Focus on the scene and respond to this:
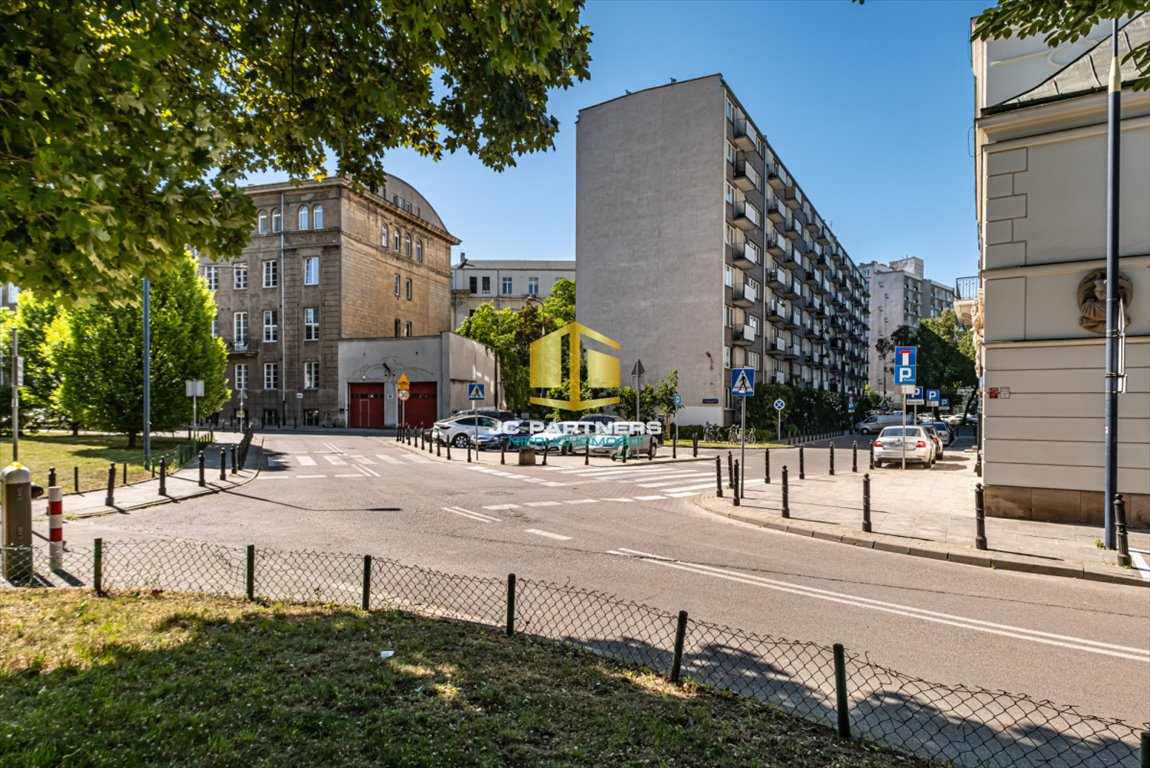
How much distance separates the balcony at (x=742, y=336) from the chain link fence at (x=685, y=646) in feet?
118

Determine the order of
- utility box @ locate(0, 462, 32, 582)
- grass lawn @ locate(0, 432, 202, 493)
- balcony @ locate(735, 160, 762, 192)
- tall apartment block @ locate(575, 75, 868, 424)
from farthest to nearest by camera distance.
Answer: balcony @ locate(735, 160, 762, 192) → tall apartment block @ locate(575, 75, 868, 424) → grass lawn @ locate(0, 432, 202, 493) → utility box @ locate(0, 462, 32, 582)

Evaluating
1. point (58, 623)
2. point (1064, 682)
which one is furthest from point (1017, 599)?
point (58, 623)

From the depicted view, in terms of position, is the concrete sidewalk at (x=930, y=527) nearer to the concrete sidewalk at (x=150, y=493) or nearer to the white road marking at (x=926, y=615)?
A: the white road marking at (x=926, y=615)

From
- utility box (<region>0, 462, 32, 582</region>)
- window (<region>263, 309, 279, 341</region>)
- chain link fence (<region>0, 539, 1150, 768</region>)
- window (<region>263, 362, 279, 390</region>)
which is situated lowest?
chain link fence (<region>0, 539, 1150, 768</region>)

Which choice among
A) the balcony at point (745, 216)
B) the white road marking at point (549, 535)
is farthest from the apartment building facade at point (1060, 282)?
the balcony at point (745, 216)

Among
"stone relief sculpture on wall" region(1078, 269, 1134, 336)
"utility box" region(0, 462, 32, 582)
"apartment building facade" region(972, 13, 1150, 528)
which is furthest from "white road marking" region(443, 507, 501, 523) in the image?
"stone relief sculpture on wall" region(1078, 269, 1134, 336)

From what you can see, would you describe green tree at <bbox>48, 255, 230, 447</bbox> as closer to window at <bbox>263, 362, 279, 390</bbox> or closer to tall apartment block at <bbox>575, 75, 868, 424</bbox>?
window at <bbox>263, 362, 279, 390</bbox>

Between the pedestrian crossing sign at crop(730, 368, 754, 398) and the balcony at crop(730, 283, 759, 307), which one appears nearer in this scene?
the pedestrian crossing sign at crop(730, 368, 754, 398)

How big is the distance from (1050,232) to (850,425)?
57064mm

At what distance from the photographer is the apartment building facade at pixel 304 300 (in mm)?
46594

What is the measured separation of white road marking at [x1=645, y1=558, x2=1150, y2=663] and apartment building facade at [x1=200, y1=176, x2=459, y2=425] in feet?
125

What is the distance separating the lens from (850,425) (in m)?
64.8

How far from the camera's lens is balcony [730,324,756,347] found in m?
41.5

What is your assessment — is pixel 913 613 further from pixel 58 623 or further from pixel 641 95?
pixel 641 95
